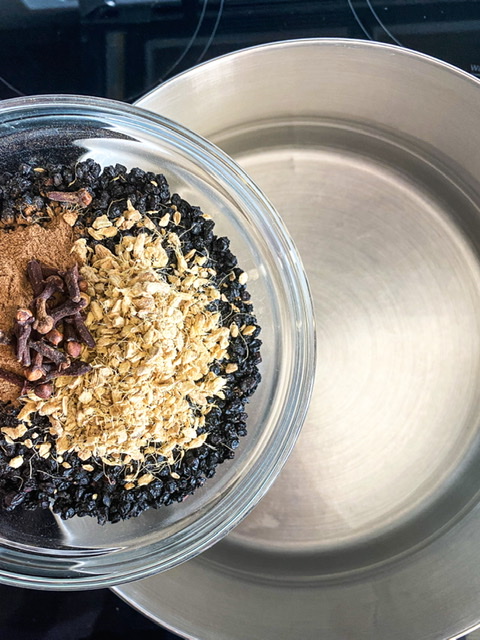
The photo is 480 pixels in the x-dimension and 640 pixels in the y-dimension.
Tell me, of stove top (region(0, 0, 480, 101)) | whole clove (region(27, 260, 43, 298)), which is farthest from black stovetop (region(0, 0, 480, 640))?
whole clove (region(27, 260, 43, 298))

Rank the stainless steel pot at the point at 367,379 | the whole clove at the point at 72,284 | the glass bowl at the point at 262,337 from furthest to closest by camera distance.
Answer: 1. the stainless steel pot at the point at 367,379
2. the glass bowl at the point at 262,337
3. the whole clove at the point at 72,284

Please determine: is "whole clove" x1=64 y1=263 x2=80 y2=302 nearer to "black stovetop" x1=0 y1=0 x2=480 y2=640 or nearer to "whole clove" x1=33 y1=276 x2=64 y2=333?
"whole clove" x1=33 y1=276 x2=64 y2=333

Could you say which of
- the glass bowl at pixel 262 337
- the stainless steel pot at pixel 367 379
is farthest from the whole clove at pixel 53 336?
the stainless steel pot at pixel 367 379

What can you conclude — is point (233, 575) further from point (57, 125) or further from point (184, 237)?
point (57, 125)

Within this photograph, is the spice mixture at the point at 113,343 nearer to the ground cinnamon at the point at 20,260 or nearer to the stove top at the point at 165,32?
the ground cinnamon at the point at 20,260

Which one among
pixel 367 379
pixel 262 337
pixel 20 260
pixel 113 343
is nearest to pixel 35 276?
pixel 20 260

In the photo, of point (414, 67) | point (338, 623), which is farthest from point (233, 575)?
point (414, 67)
